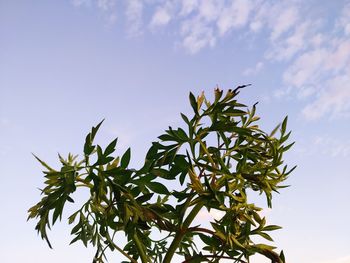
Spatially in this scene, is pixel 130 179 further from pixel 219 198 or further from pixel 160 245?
pixel 160 245

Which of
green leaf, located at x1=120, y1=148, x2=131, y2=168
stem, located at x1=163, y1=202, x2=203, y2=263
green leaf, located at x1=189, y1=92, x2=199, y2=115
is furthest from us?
green leaf, located at x1=189, y1=92, x2=199, y2=115

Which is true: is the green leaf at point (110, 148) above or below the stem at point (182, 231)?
above

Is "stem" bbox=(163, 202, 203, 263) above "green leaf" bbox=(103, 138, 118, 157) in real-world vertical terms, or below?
below

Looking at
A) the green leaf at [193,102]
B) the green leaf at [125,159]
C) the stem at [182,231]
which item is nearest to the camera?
the green leaf at [125,159]

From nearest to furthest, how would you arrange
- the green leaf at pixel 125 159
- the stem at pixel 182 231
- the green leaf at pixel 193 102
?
the green leaf at pixel 125 159, the stem at pixel 182 231, the green leaf at pixel 193 102

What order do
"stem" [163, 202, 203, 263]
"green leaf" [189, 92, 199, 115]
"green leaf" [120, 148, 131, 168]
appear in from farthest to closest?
"green leaf" [189, 92, 199, 115] < "stem" [163, 202, 203, 263] < "green leaf" [120, 148, 131, 168]

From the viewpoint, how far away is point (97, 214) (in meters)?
2.72

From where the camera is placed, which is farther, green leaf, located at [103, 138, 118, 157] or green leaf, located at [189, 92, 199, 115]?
green leaf, located at [189, 92, 199, 115]

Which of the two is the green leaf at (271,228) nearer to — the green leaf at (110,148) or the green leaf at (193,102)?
the green leaf at (193,102)

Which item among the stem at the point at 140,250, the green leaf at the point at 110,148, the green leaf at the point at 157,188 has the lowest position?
the stem at the point at 140,250

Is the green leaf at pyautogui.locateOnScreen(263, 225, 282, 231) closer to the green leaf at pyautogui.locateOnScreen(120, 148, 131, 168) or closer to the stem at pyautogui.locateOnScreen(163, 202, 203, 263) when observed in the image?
the stem at pyautogui.locateOnScreen(163, 202, 203, 263)

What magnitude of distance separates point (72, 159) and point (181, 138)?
1.12m

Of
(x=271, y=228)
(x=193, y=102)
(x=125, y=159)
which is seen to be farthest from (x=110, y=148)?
(x=271, y=228)

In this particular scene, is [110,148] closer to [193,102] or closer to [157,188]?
[157,188]
